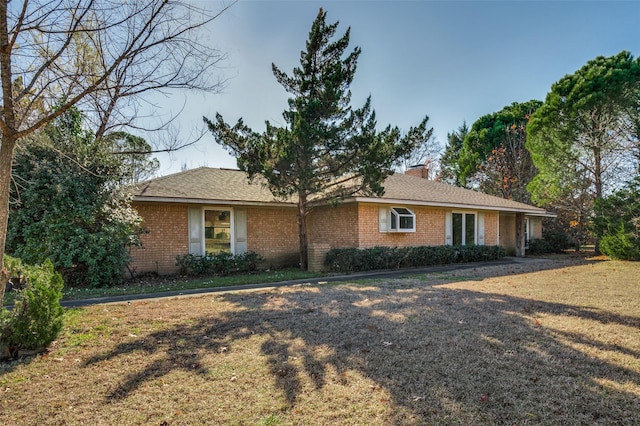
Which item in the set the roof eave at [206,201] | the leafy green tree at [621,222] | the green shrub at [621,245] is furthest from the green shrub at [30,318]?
the green shrub at [621,245]

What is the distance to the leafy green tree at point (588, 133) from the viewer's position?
745 inches

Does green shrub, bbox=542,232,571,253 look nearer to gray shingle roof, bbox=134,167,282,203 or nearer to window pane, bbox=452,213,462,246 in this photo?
window pane, bbox=452,213,462,246

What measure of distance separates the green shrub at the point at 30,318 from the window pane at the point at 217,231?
28.0ft

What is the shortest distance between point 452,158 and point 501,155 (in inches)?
426

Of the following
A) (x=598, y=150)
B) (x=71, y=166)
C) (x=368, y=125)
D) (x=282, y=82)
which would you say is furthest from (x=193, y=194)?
(x=598, y=150)

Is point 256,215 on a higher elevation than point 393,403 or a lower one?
higher

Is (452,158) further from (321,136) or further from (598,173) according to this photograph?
(321,136)

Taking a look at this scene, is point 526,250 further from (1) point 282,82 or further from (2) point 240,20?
(2) point 240,20

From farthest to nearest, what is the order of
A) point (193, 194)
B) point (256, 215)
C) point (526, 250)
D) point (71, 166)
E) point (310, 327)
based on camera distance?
1. point (526, 250)
2. point (256, 215)
3. point (193, 194)
4. point (71, 166)
5. point (310, 327)

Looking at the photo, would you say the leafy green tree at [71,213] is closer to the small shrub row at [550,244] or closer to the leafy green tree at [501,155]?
the small shrub row at [550,244]

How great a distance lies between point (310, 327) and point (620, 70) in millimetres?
22668

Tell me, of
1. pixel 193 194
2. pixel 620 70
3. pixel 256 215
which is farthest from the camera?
pixel 620 70

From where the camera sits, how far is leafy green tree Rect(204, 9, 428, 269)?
37.4ft

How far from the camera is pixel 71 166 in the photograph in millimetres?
9734
